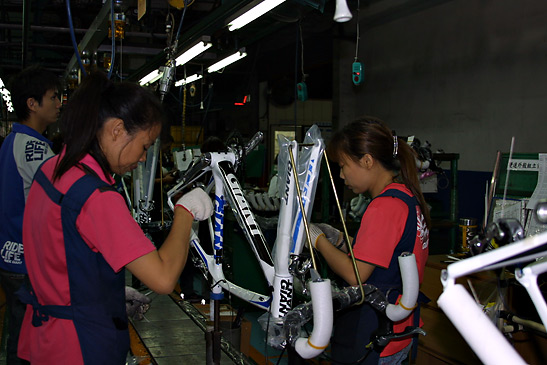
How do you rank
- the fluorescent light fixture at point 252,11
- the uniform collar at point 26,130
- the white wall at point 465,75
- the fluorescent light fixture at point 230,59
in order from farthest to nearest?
the fluorescent light fixture at point 230,59 → the white wall at point 465,75 → the fluorescent light fixture at point 252,11 → the uniform collar at point 26,130

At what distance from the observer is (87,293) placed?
1.23 meters

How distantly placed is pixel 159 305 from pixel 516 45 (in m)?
4.27

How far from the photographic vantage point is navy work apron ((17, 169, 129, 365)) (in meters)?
1.19

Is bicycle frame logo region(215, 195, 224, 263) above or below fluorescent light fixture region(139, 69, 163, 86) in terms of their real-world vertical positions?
below

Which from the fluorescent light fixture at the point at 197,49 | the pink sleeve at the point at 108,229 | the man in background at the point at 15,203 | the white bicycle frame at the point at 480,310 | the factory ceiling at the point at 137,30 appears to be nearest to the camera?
the white bicycle frame at the point at 480,310

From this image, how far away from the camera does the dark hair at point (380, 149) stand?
173cm

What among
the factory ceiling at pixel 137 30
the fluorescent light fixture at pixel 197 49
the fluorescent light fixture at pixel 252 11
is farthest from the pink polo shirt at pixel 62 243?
the fluorescent light fixture at pixel 197 49

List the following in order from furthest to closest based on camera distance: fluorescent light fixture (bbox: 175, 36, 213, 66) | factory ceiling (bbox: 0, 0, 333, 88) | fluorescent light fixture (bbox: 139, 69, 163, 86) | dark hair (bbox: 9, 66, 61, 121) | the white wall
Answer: fluorescent light fixture (bbox: 139, 69, 163, 86) < the white wall < fluorescent light fixture (bbox: 175, 36, 213, 66) < factory ceiling (bbox: 0, 0, 333, 88) < dark hair (bbox: 9, 66, 61, 121)

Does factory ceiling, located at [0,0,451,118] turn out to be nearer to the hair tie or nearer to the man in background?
the man in background

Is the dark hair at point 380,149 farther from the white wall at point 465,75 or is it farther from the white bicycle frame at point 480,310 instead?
the white wall at point 465,75

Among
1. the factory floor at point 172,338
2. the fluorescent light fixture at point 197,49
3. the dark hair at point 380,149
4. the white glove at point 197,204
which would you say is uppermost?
the fluorescent light fixture at point 197,49

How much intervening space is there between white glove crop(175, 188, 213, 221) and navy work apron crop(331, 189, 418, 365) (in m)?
0.56

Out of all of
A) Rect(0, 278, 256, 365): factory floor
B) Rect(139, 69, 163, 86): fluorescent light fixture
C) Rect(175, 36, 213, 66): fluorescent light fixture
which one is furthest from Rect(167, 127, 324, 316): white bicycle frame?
Rect(139, 69, 163, 86): fluorescent light fixture

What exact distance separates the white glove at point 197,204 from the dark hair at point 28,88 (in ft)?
3.72
